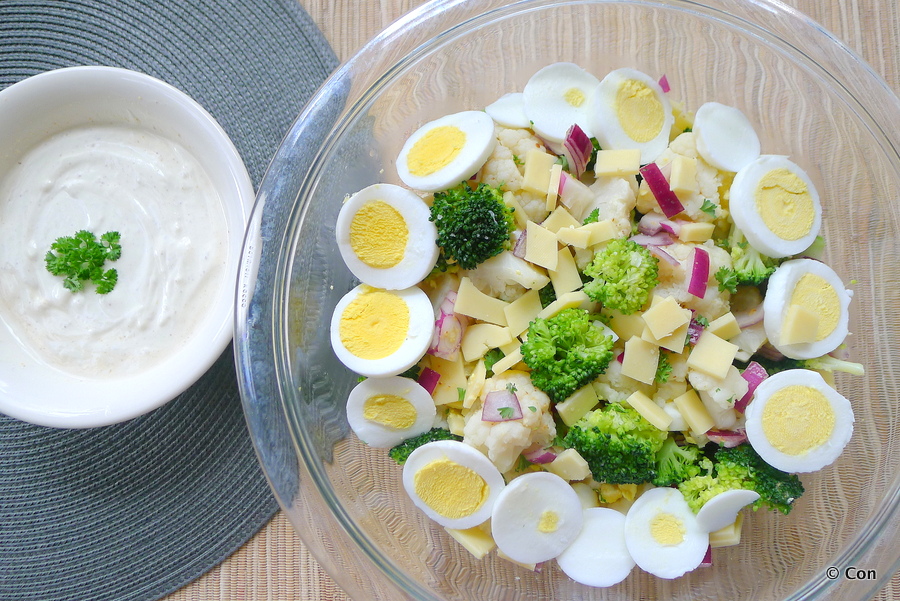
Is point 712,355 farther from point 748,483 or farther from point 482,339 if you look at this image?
point 482,339

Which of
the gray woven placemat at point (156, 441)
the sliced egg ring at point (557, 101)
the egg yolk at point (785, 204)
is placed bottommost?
the gray woven placemat at point (156, 441)

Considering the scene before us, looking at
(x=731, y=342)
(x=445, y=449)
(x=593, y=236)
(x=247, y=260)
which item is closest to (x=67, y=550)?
(x=247, y=260)

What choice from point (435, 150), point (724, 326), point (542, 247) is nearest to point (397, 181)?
point (435, 150)

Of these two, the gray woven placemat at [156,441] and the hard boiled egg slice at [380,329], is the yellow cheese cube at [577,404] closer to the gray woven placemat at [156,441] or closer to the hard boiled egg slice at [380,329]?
the hard boiled egg slice at [380,329]

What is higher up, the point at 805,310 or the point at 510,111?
the point at 510,111

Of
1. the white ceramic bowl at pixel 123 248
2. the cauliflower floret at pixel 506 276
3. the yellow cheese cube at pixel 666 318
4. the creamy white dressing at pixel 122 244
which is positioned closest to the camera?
the yellow cheese cube at pixel 666 318

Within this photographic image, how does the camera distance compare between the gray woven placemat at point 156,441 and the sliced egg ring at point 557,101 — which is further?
the gray woven placemat at point 156,441

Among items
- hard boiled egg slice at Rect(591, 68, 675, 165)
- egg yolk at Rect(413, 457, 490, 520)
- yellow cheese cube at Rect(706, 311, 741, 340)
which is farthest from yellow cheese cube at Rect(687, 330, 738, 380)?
egg yolk at Rect(413, 457, 490, 520)

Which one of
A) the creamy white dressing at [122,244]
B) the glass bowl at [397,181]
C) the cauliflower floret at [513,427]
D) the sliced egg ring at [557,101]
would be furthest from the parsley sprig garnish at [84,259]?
the sliced egg ring at [557,101]
